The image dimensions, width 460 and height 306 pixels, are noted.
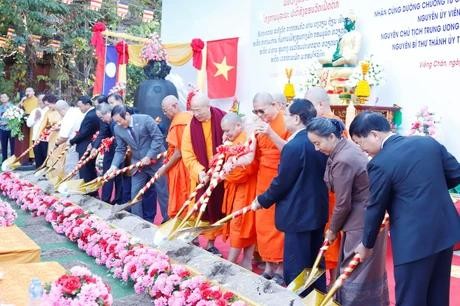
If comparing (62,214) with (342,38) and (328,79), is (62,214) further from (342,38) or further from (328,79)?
(342,38)

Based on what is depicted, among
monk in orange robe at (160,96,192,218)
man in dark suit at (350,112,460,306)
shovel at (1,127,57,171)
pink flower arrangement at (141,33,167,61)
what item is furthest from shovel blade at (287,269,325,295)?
pink flower arrangement at (141,33,167,61)

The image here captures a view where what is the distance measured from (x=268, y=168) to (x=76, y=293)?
1.94 meters

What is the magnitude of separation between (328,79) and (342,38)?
2.00 feet

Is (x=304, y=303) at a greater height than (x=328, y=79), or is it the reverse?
(x=328, y=79)

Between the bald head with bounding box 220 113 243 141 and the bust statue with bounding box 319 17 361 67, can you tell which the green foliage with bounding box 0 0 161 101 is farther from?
the bald head with bounding box 220 113 243 141

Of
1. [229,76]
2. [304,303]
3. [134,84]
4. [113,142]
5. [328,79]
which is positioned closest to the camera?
[304,303]

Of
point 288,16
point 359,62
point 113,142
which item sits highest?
point 288,16

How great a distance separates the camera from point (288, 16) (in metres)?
8.87

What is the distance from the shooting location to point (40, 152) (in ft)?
31.6

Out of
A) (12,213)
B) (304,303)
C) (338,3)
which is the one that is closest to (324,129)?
(304,303)

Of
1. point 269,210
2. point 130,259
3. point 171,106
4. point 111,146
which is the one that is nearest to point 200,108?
Result: point 171,106

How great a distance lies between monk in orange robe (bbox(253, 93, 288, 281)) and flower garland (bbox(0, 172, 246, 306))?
25.2 inches

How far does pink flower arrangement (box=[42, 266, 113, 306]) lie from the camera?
2.51 metres

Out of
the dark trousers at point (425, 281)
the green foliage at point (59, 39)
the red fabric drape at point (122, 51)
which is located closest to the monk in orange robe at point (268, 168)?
the dark trousers at point (425, 281)
